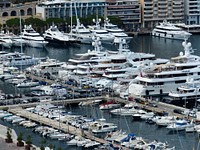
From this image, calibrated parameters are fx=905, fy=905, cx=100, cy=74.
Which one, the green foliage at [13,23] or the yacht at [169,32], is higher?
the green foliage at [13,23]

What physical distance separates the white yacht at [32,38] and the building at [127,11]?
7.56 m

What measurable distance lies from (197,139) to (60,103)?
245 inches

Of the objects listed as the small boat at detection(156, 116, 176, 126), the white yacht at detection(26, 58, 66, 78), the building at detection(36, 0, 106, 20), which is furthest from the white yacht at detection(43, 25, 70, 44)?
the small boat at detection(156, 116, 176, 126)

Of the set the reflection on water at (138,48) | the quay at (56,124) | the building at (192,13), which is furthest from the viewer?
the building at (192,13)

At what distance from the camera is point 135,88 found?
29844mm

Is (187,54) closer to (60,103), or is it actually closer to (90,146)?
(60,103)

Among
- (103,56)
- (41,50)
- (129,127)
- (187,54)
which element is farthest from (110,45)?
(129,127)

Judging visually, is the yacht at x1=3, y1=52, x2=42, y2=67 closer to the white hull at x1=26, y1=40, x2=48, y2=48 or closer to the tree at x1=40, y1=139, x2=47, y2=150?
the white hull at x1=26, y1=40, x2=48, y2=48

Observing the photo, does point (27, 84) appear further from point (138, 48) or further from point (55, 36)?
point (55, 36)

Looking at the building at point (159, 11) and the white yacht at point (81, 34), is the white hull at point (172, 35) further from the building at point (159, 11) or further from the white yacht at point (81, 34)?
the white yacht at point (81, 34)

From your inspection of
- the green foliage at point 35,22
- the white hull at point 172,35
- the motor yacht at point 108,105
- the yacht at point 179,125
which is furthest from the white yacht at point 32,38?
the yacht at point 179,125

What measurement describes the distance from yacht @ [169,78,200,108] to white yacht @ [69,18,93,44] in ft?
61.0

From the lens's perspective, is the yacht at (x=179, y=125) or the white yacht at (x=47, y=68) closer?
the yacht at (x=179, y=125)

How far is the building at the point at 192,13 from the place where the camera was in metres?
54.9
